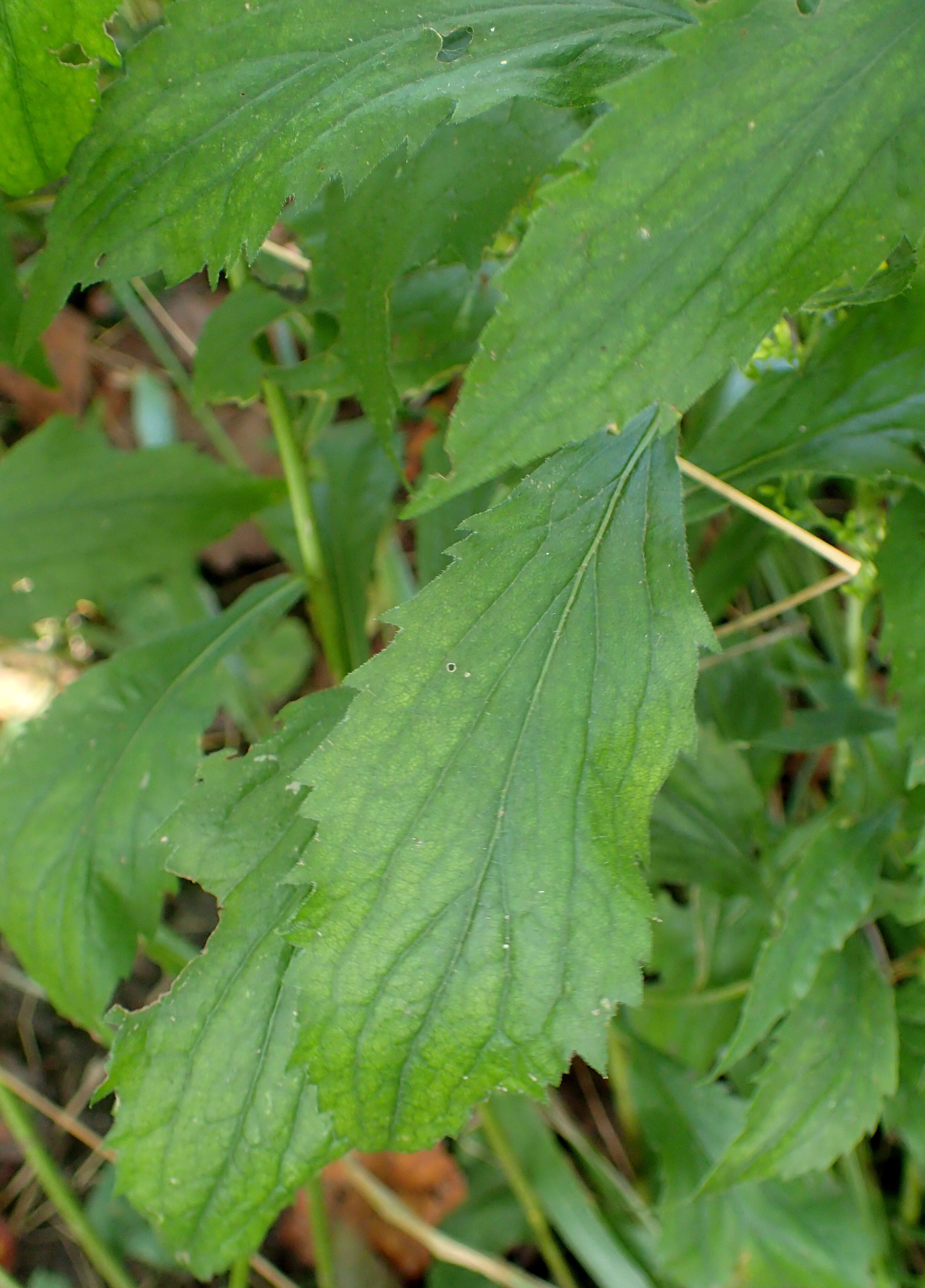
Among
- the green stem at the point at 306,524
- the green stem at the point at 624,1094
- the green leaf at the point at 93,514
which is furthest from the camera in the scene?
the green stem at the point at 624,1094

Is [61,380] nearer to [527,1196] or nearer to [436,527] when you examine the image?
[436,527]

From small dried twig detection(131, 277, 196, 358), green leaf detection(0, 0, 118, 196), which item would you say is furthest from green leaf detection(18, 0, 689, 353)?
small dried twig detection(131, 277, 196, 358)

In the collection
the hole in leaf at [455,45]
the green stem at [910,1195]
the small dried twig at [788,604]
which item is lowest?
the green stem at [910,1195]

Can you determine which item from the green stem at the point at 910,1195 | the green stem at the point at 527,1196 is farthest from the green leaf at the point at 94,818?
the green stem at the point at 910,1195

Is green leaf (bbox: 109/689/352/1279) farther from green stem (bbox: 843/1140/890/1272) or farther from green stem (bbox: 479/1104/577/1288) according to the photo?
green stem (bbox: 843/1140/890/1272)

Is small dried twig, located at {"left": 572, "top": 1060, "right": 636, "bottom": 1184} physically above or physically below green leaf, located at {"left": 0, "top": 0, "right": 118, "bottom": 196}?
below

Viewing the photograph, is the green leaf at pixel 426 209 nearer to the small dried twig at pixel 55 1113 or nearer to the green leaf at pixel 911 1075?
the green leaf at pixel 911 1075
